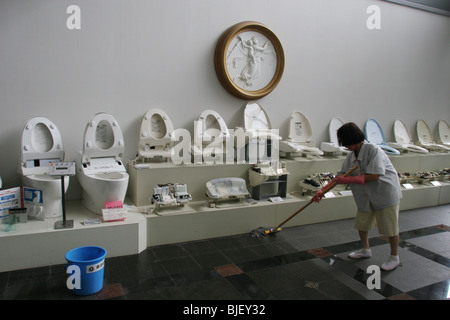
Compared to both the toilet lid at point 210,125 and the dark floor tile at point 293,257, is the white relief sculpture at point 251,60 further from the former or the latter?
the dark floor tile at point 293,257

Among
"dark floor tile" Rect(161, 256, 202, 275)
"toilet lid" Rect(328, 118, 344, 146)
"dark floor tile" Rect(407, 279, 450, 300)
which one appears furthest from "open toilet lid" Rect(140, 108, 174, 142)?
"dark floor tile" Rect(407, 279, 450, 300)

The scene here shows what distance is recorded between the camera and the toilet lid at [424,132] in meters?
5.75

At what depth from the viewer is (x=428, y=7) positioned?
5.50 metres

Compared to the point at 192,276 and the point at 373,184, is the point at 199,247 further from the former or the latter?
the point at 373,184

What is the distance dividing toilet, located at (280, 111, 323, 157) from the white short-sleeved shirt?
1374 mm

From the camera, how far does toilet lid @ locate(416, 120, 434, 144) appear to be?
5.75 m

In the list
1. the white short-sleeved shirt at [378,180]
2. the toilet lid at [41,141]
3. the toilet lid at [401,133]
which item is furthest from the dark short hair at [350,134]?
the toilet lid at [401,133]

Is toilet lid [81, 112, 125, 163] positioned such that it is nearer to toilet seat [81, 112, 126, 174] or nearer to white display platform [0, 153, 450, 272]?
toilet seat [81, 112, 126, 174]

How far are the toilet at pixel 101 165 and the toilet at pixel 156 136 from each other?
25 centimetres

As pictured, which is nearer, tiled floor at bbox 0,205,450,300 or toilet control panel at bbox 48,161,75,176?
tiled floor at bbox 0,205,450,300
